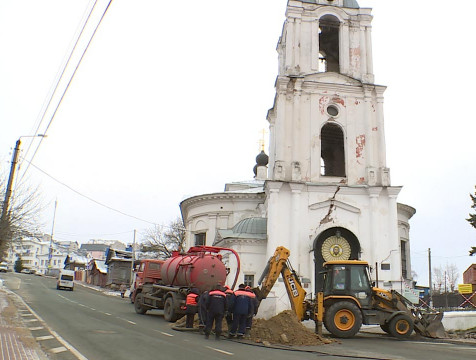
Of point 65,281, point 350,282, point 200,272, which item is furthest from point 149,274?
point 65,281

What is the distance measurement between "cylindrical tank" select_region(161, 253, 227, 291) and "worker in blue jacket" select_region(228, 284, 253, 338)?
17.7 ft

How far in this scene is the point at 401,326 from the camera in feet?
49.1

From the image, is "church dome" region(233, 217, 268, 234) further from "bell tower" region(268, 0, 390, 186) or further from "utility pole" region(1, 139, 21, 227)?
"utility pole" region(1, 139, 21, 227)

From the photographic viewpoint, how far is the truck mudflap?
50.1 feet

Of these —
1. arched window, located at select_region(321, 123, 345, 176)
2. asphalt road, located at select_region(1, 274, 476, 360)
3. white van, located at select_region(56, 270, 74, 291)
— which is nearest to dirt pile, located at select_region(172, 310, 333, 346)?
asphalt road, located at select_region(1, 274, 476, 360)

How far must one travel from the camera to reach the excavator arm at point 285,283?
15430mm

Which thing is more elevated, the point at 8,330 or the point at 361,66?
the point at 361,66

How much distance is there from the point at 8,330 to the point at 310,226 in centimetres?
1729

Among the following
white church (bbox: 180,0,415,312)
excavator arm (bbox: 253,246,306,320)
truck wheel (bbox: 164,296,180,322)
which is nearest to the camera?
excavator arm (bbox: 253,246,306,320)

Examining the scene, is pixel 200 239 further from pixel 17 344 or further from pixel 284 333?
pixel 17 344

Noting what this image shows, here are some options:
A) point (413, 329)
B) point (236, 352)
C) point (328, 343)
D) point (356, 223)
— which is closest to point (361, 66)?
point (356, 223)

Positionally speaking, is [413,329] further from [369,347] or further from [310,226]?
[310,226]

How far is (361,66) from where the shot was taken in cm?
2966

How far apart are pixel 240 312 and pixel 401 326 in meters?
5.63
